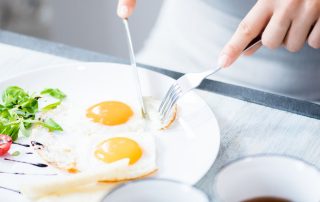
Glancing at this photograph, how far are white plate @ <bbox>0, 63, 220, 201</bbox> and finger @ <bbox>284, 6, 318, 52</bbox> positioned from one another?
0.68ft

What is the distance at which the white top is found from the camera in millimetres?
1400

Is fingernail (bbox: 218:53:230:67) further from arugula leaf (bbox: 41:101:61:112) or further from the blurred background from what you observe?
the blurred background

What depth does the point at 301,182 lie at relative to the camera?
0.62m

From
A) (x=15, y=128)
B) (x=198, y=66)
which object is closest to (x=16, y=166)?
(x=15, y=128)

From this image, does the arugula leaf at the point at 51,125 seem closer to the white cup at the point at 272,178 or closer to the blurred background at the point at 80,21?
the white cup at the point at 272,178

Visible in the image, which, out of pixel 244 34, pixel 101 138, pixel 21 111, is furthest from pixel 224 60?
pixel 21 111

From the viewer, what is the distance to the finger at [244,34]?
3.52ft

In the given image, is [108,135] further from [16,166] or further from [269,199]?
[269,199]

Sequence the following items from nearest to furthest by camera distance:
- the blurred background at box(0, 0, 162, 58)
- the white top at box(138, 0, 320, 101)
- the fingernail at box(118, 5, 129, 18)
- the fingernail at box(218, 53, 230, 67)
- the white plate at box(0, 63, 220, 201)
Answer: the white plate at box(0, 63, 220, 201)
the fingernail at box(218, 53, 230, 67)
the fingernail at box(118, 5, 129, 18)
the white top at box(138, 0, 320, 101)
the blurred background at box(0, 0, 162, 58)

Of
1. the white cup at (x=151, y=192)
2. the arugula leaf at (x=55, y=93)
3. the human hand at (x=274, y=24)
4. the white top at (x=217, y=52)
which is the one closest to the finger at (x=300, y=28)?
the human hand at (x=274, y=24)

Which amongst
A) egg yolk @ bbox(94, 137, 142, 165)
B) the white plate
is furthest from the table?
egg yolk @ bbox(94, 137, 142, 165)

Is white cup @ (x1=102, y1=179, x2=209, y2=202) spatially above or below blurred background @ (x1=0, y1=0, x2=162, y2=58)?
above

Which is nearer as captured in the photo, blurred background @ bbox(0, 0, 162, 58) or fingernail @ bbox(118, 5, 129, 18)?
fingernail @ bbox(118, 5, 129, 18)

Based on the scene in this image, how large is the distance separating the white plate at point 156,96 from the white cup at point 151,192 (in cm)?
32
